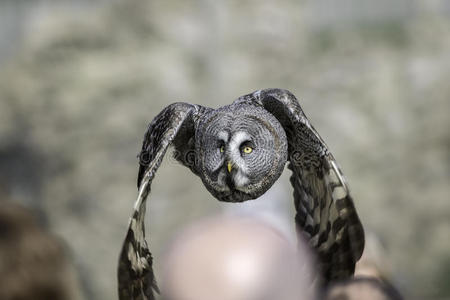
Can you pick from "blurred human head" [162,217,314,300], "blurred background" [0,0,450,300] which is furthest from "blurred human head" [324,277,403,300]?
"blurred background" [0,0,450,300]

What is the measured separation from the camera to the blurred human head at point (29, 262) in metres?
2.36

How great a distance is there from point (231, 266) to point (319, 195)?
41.3 inches

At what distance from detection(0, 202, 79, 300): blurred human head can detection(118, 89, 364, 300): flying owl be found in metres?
0.45

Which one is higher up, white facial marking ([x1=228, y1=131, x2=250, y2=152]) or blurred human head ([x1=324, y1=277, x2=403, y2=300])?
white facial marking ([x1=228, y1=131, x2=250, y2=152])

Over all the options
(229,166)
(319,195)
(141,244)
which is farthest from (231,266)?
(229,166)

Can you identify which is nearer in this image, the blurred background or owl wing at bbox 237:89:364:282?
owl wing at bbox 237:89:364:282

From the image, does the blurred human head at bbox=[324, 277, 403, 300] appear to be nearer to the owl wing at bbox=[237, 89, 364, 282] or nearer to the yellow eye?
the owl wing at bbox=[237, 89, 364, 282]

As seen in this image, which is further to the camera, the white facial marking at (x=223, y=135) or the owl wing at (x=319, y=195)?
the white facial marking at (x=223, y=135)

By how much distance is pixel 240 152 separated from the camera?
9.25 ft

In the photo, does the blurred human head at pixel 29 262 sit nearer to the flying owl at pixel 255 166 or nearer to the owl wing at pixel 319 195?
the flying owl at pixel 255 166

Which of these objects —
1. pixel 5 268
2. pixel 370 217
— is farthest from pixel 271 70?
pixel 5 268

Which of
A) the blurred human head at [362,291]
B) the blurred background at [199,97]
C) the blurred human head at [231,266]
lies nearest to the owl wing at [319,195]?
the blurred human head at [362,291]

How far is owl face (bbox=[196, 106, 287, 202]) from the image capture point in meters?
2.63

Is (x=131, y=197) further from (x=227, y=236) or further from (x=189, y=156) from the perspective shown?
(x=227, y=236)
